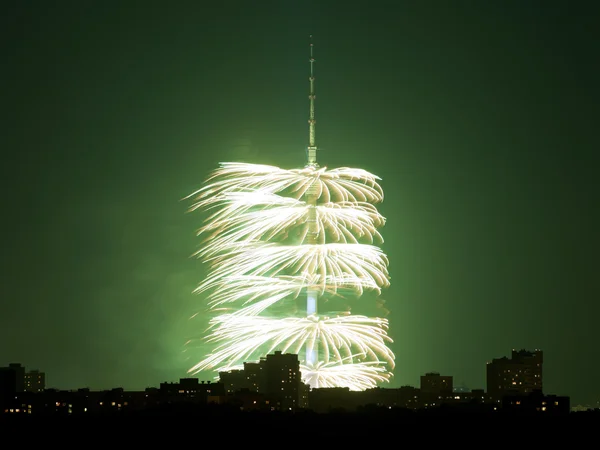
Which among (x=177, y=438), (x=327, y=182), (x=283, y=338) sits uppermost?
(x=327, y=182)

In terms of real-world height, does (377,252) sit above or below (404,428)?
above

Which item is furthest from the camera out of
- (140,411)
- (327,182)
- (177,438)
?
(327,182)

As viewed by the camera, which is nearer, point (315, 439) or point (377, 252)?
point (315, 439)

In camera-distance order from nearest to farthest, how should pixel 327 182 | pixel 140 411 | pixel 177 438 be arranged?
1. pixel 177 438
2. pixel 140 411
3. pixel 327 182

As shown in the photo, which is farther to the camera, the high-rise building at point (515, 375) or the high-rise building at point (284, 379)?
the high-rise building at point (515, 375)

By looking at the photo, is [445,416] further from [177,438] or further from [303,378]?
[177,438]

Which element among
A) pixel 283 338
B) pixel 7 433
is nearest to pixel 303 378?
pixel 283 338

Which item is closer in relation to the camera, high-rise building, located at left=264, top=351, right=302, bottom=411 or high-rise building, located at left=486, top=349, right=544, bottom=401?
high-rise building, located at left=264, top=351, right=302, bottom=411

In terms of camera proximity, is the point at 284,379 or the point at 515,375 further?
the point at 515,375
